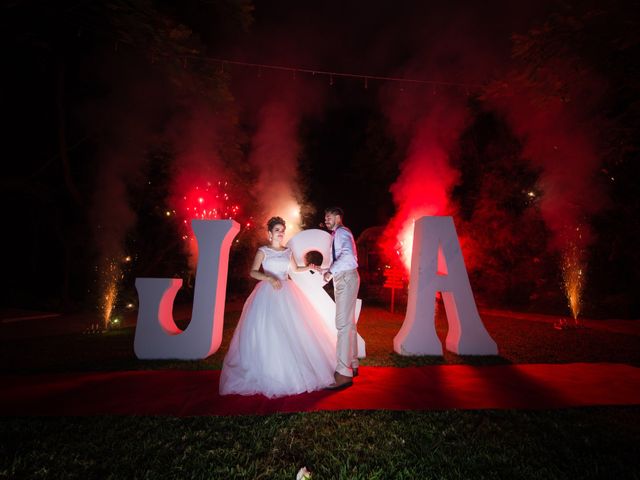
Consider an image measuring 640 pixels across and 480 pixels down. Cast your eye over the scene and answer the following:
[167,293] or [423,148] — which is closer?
[167,293]

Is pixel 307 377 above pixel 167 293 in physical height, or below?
below

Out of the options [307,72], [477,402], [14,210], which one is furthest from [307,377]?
[14,210]

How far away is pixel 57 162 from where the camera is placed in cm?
1241

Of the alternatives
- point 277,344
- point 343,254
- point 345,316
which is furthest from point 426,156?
point 277,344

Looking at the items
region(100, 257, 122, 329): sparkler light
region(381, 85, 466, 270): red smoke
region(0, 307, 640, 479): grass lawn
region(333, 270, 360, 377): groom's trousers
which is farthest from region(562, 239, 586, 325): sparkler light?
region(100, 257, 122, 329): sparkler light

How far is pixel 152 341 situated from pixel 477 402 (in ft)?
17.3

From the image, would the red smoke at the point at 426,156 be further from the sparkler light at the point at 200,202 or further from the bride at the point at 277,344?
the bride at the point at 277,344

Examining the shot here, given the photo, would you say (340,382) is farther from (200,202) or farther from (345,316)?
(200,202)

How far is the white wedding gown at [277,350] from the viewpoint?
4242mm

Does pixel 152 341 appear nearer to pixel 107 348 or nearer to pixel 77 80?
pixel 107 348

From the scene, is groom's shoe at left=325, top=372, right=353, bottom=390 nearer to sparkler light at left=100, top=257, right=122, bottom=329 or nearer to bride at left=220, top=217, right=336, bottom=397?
bride at left=220, top=217, right=336, bottom=397

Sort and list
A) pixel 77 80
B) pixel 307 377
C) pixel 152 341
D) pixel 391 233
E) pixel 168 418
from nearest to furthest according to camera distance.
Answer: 1. pixel 168 418
2. pixel 307 377
3. pixel 152 341
4. pixel 77 80
5. pixel 391 233

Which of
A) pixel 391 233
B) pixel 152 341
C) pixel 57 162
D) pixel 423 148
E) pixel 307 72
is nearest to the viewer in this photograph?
pixel 152 341

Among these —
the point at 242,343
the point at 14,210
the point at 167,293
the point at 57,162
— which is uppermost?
the point at 57,162
